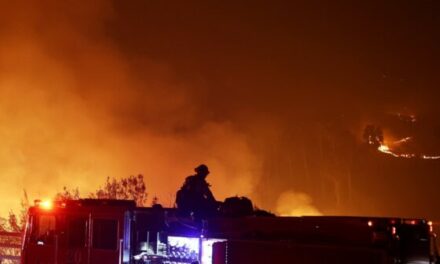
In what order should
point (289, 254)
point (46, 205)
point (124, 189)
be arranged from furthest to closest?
point (124, 189) < point (46, 205) < point (289, 254)

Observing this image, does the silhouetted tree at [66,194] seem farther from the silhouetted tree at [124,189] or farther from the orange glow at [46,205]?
the orange glow at [46,205]

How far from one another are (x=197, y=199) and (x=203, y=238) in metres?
0.83

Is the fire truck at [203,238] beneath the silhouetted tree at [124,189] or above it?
beneath

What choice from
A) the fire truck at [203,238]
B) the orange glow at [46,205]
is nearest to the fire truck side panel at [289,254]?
the fire truck at [203,238]

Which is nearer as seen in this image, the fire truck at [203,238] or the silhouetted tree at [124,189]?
the fire truck at [203,238]

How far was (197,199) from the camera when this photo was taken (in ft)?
30.6

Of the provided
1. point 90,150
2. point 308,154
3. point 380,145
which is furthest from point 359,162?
point 90,150

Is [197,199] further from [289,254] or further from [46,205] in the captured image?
[46,205]

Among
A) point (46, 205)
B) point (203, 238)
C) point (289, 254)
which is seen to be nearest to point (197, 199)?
point (203, 238)

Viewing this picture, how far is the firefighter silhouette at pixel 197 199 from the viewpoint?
9219 millimetres

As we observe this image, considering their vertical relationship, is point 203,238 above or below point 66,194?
below

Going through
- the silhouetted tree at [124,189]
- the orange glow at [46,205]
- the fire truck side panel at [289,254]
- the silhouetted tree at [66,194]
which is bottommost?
the fire truck side panel at [289,254]

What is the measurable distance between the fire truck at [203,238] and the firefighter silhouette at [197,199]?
0.59 feet

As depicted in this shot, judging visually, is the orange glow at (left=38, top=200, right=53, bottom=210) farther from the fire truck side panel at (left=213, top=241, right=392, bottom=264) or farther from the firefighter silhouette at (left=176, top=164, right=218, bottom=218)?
the fire truck side panel at (left=213, top=241, right=392, bottom=264)
